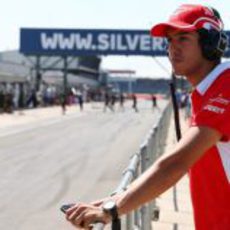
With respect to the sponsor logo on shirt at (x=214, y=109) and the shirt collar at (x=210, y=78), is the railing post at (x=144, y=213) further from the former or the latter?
the sponsor logo on shirt at (x=214, y=109)

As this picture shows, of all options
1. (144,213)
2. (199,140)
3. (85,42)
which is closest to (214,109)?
(199,140)

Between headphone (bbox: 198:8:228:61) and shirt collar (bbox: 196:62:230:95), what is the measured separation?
0.06 m

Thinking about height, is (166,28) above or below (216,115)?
above

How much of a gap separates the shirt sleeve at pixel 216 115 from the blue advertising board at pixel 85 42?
168 ft

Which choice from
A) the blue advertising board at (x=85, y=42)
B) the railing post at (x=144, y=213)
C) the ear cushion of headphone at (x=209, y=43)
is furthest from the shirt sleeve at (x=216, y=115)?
the blue advertising board at (x=85, y=42)

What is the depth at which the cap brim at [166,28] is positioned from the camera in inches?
129

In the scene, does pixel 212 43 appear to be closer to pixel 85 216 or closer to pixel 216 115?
pixel 216 115

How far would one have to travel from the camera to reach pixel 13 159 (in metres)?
21.6

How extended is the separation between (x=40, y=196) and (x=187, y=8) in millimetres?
10878

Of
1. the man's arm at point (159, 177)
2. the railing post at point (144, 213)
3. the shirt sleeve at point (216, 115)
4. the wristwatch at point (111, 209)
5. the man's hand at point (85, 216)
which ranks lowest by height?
the railing post at point (144, 213)

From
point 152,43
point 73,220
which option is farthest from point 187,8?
point 152,43

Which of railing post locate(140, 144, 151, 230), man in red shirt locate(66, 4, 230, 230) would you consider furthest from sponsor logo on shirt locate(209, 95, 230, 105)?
railing post locate(140, 144, 151, 230)

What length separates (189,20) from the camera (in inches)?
130

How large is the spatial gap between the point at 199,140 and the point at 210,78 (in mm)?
332
